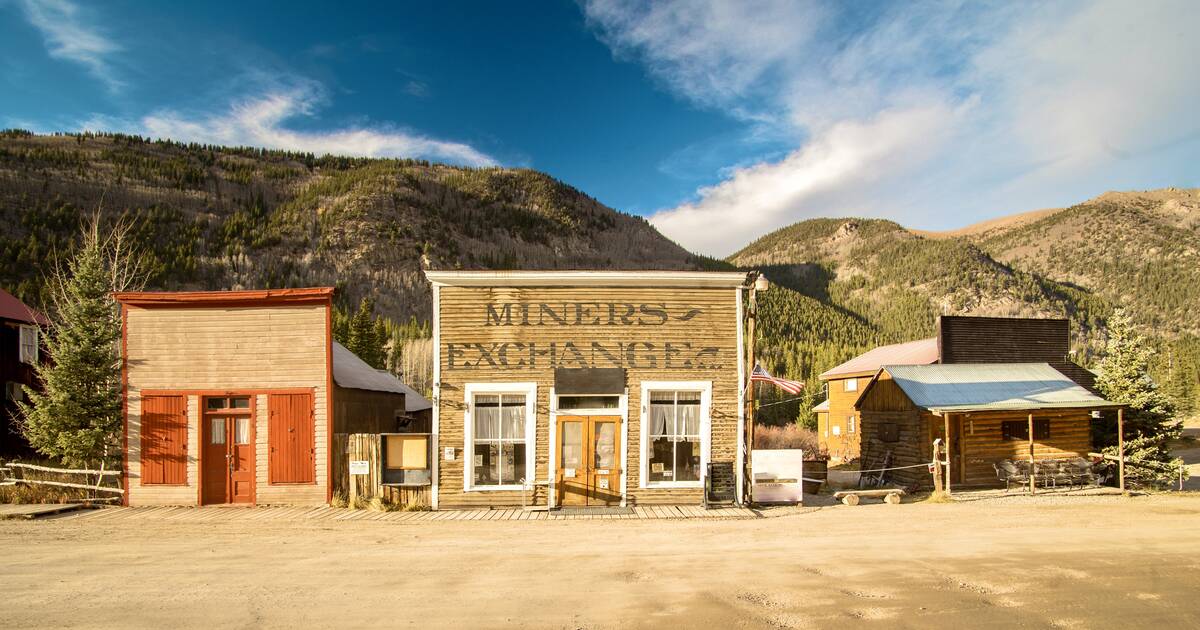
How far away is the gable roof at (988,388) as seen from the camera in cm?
1866

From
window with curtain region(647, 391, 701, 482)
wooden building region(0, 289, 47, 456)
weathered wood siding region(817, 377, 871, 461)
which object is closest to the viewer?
window with curtain region(647, 391, 701, 482)

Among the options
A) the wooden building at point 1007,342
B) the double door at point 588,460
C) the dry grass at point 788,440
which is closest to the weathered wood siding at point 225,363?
the double door at point 588,460

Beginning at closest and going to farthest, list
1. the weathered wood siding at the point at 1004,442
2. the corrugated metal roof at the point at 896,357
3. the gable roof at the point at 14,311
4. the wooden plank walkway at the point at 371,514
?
the wooden plank walkway at the point at 371,514 → the weathered wood siding at the point at 1004,442 → the gable roof at the point at 14,311 → the corrugated metal roof at the point at 896,357

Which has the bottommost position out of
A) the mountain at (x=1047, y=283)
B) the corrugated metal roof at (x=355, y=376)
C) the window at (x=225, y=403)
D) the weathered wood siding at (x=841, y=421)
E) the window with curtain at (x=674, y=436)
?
the weathered wood siding at (x=841, y=421)

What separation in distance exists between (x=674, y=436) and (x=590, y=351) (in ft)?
9.31

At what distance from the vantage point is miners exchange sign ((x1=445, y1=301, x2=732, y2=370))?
15219 millimetres

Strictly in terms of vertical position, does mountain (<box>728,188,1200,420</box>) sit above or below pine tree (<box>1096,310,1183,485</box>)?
above

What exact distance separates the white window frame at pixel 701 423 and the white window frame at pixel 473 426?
2.53m

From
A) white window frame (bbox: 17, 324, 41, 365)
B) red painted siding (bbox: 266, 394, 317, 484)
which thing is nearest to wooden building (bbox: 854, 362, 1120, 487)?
red painted siding (bbox: 266, 394, 317, 484)

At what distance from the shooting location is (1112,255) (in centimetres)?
17575

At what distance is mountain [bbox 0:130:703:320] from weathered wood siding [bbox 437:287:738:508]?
75067mm

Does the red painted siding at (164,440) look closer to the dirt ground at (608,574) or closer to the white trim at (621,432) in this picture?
the dirt ground at (608,574)

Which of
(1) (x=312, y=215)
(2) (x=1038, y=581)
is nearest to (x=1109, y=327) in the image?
(2) (x=1038, y=581)

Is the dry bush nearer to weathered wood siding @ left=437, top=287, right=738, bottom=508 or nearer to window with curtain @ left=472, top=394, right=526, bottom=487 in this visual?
weathered wood siding @ left=437, top=287, right=738, bottom=508
